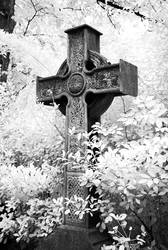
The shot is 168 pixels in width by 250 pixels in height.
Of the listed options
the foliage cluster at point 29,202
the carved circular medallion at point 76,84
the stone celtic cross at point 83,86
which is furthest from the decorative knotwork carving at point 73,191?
the carved circular medallion at point 76,84

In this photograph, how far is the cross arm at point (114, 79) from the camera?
3.54m

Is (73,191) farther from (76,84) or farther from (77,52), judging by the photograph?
(77,52)

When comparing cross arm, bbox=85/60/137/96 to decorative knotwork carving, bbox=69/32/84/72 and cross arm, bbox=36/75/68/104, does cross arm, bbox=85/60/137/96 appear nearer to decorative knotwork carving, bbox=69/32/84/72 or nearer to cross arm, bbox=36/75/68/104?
decorative knotwork carving, bbox=69/32/84/72

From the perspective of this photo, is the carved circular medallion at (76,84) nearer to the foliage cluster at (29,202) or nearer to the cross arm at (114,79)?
the cross arm at (114,79)

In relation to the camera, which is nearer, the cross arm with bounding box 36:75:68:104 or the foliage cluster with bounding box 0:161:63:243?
the foliage cluster with bounding box 0:161:63:243

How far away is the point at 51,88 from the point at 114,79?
879 millimetres

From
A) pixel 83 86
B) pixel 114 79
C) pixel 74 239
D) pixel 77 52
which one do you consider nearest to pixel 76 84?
pixel 83 86

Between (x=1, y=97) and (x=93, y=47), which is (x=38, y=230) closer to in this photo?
(x=93, y=47)

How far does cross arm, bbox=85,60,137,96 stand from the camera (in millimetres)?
3541

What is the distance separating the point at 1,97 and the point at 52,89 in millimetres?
1837

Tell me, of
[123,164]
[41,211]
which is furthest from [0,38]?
[123,164]

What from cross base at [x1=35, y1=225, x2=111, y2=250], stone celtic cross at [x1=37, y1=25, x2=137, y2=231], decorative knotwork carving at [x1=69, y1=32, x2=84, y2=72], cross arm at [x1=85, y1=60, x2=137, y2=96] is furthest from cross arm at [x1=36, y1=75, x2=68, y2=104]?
cross base at [x1=35, y1=225, x2=111, y2=250]

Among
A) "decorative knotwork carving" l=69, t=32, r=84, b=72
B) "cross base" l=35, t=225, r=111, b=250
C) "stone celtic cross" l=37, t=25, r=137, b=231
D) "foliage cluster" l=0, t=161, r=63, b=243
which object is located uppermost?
"decorative knotwork carving" l=69, t=32, r=84, b=72

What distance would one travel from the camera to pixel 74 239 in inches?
137
